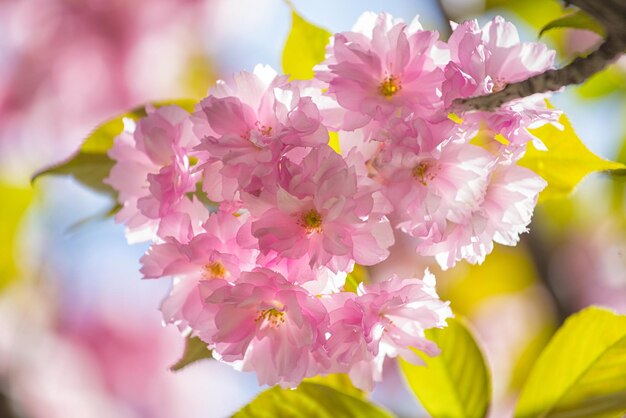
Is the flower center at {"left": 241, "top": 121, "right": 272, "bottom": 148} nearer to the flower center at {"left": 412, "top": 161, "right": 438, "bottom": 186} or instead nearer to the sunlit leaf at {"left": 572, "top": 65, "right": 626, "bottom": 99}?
the flower center at {"left": 412, "top": 161, "right": 438, "bottom": 186}

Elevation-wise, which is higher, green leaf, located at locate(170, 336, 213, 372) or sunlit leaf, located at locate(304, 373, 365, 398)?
green leaf, located at locate(170, 336, 213, 372)

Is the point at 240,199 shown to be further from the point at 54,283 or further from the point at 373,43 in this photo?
the point at 54,283

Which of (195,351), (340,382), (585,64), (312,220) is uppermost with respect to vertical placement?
(585,64)

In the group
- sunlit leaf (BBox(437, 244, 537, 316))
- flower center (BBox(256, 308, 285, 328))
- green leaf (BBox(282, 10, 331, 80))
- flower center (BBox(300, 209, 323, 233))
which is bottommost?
sunlit leaf (BBox(437, 244, 537, 316))

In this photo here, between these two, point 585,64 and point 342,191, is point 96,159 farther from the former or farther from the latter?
point 585,64

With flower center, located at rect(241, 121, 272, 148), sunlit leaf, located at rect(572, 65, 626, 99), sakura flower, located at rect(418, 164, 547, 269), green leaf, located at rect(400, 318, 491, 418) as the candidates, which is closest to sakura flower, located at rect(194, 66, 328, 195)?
flower center, located at rect(241, 121, 272, 148)

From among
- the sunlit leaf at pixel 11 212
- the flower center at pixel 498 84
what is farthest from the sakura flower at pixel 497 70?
the sunlit leaf at pixel 11 212

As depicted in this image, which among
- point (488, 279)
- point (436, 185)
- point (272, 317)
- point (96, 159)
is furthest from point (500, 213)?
point (488, 279)
